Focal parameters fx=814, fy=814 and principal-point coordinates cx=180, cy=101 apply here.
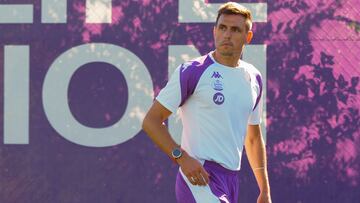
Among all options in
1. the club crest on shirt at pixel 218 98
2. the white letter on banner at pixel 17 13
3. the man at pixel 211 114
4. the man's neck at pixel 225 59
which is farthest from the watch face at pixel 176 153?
the white letter on banner at pixel 17 13

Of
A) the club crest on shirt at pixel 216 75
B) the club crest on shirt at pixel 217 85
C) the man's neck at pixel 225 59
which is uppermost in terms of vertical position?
the man's neck at pixel 225 59

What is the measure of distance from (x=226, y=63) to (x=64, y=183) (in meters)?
3.70

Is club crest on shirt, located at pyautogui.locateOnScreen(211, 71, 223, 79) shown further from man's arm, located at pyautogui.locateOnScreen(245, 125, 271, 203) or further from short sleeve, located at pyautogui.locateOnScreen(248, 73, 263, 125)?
man's arm, located at pyautogui.locateOnScreen(245, 125, 271, 203)

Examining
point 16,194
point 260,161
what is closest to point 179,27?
point 16,194

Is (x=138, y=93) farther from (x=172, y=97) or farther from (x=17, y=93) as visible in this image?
(x=172, y=97)

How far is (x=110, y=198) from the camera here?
761 centimetres

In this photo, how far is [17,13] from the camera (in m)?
7.65

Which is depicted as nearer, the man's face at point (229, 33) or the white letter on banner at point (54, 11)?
the man's face at point (229, 33)

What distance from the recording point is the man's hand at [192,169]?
4.06m

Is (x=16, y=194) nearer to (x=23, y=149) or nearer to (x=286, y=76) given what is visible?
(x=23, y=149)

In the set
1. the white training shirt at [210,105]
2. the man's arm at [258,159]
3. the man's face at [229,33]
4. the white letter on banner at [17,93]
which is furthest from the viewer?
the white letter on banner at [17,93]

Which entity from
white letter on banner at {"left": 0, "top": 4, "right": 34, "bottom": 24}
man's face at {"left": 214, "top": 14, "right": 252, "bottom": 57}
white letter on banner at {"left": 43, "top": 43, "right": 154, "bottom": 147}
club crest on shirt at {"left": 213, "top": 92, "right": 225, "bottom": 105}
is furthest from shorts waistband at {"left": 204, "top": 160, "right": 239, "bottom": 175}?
white letter on banner at {"left": 0, "top": 4, "right": 34, "bottom": 24}

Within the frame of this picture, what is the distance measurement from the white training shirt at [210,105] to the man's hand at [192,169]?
171 mm

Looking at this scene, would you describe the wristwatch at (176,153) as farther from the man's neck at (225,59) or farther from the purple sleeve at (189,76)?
the man's neck at (225,59)
